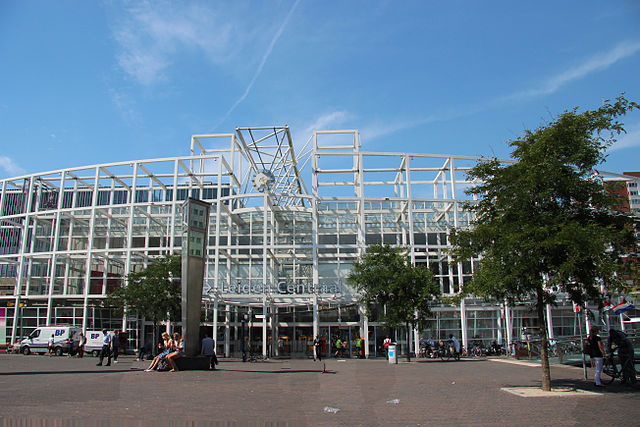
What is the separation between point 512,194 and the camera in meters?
14.0

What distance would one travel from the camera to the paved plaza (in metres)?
8.73

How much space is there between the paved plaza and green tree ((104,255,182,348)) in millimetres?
14837

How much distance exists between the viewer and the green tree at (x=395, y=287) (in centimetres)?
2888

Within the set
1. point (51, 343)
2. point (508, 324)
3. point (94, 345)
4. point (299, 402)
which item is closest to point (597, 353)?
point (299, 402)

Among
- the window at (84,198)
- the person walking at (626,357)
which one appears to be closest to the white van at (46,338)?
the window at (84,198)

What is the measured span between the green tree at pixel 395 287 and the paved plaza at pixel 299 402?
12533 millimetres

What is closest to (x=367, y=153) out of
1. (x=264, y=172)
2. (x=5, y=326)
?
(x=264, y=172)

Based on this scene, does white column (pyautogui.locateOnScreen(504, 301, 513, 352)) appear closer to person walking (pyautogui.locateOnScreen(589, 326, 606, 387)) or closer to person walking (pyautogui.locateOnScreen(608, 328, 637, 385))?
person walking (pyautogui.locateOnScreen(608, 328, 637, 385))

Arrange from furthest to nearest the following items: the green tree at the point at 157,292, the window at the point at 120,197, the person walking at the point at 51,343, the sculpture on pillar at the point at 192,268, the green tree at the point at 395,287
→ the window at the point at 120,197, the person walking at the point at 51,343, the green tree at the point at 157,292, the green tree at the point at 395,287, the sculpture on pillar at the point at 192,268

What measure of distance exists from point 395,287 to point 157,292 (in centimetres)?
1435

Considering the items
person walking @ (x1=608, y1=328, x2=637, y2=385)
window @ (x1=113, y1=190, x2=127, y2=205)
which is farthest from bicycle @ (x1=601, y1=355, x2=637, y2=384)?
window @ (x1=113, y1=190, x2=127, y2=205)

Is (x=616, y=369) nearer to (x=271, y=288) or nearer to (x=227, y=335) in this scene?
(x=271, y=288)

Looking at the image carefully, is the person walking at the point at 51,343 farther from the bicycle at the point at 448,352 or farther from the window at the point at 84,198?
the window at the point at 84,198

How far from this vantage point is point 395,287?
28.8 m
